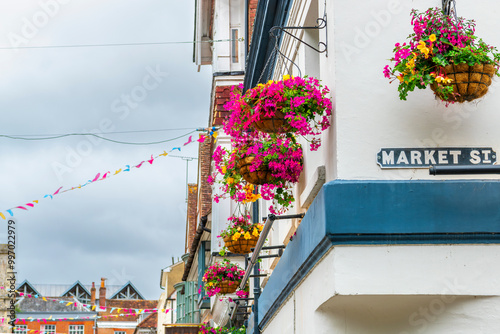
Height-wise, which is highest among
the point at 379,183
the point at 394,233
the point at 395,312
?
the point at 379,183

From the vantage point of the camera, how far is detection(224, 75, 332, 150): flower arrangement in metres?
6.38

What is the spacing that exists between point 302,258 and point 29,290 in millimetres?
84824

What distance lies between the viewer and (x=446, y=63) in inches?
222

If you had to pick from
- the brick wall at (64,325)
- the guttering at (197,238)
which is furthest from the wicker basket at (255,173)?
the brick wall at (64,325)

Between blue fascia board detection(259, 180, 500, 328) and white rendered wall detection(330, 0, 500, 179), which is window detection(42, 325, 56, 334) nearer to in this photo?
white rendered wall detection(330, 0, 500, 179)

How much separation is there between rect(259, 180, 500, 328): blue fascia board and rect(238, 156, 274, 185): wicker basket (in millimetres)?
1289

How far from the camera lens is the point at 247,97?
677 cm

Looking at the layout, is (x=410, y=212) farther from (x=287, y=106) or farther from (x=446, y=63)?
(x=287, y=106)

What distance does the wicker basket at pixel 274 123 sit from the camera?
21.8ft

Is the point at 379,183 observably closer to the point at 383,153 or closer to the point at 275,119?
the point at 383,153

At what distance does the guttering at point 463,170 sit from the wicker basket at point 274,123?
139cm

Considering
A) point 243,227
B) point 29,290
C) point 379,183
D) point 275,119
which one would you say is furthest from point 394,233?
point 29,290

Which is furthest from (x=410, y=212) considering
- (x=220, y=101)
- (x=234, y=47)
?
(x=234, y=47)

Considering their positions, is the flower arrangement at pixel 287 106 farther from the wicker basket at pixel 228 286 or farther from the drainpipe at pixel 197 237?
the drainpipe at pixel 197 237
